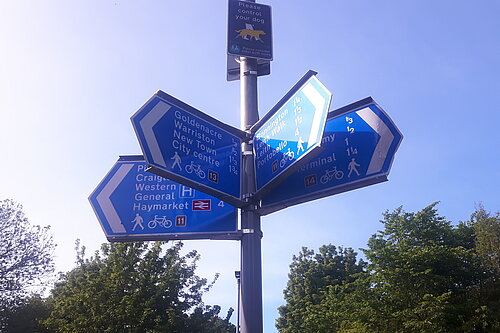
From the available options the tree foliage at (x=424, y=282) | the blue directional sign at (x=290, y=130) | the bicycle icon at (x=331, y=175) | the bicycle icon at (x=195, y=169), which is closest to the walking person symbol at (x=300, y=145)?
the blue directional sign at (x=290, y=130)

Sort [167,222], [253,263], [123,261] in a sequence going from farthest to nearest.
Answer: [123,261] < [167,222] < [253,263]

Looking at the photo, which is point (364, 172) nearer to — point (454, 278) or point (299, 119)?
point (299, 119)

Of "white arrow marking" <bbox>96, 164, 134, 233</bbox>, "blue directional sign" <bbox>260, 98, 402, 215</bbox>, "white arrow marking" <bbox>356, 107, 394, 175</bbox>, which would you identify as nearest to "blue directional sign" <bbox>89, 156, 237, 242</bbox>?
"white arrow marking" <bbox>96, 164, 134, 233</bbox>

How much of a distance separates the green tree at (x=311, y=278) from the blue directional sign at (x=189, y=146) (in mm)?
30494

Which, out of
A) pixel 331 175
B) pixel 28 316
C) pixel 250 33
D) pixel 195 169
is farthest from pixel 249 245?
pixel 28 316

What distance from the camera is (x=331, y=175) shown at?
182 inches

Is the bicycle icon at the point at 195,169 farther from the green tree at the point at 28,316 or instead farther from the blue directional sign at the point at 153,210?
the green tree at the point at 28,316

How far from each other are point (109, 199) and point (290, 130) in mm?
2060

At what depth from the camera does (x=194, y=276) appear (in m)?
24.1

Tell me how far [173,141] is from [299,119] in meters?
1.16

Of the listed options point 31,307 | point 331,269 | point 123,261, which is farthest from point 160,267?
point 331,269

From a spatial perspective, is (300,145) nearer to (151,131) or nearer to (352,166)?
(352,166)

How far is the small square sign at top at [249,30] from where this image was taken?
5809 millimetres

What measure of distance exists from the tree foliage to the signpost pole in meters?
16.2
